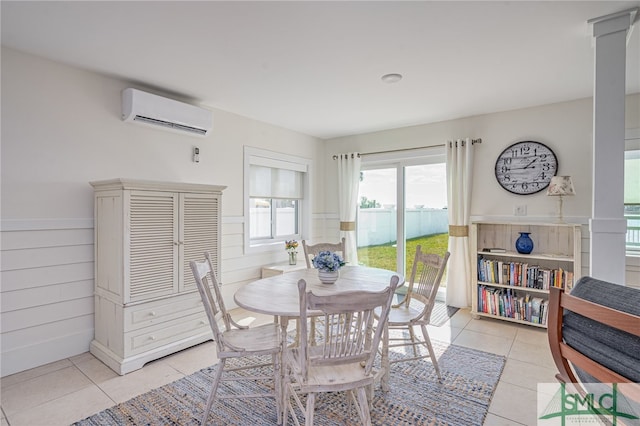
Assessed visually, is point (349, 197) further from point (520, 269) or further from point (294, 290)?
point (294, 290)

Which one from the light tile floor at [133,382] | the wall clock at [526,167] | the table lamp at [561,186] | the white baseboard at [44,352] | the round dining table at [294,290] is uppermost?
the wall clock at [526,167]

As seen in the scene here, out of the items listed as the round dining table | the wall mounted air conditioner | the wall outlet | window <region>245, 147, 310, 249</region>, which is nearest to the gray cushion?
the round dining table

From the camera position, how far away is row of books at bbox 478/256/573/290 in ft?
11.3

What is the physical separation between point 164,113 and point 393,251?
3.62 m

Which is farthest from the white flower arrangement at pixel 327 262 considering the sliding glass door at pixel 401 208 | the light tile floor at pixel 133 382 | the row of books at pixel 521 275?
the sliding glass door at pixel 401 208

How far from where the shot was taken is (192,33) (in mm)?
2297

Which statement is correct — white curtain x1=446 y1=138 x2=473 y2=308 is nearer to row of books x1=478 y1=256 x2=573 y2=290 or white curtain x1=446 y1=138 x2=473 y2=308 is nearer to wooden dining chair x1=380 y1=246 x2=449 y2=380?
row of books x1=478 y1=256 x2=573 y2=290

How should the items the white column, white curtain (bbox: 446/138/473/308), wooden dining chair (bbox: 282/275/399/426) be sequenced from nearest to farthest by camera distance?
wooden dining chair (bbox: 282/275/399/426), the white column, white curtain (bbox: 446/138/473/308)

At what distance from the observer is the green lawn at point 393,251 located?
15.3 feet

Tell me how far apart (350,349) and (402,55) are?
88.0 inches

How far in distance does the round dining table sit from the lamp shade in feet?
6.86

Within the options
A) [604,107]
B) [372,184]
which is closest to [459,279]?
[372,184]

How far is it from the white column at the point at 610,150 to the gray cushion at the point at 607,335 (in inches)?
32.3

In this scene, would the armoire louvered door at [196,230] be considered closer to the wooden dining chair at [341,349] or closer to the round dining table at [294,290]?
the round dining table at [294,290]
